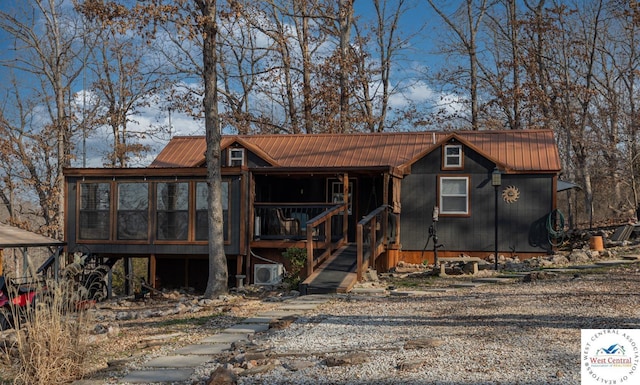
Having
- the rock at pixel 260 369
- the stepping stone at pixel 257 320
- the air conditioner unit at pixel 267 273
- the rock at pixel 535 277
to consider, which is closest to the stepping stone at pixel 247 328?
the stepping stone at pixel 257 320

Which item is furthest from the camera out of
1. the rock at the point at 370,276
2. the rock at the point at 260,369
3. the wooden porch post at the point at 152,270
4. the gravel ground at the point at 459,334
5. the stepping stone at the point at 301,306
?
the wooden porch post at the point at 152,270

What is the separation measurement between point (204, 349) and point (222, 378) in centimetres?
167

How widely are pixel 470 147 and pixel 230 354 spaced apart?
12691mm

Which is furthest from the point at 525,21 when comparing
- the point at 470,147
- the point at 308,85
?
the point at 470,147

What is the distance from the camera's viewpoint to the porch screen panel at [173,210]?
15867 millimetres

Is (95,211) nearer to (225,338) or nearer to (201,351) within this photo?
(225,338)

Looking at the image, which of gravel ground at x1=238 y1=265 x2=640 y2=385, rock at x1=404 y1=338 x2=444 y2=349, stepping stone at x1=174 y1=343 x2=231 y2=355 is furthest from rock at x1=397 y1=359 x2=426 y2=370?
stepping stone at x1=174 y1=343 x2=231 y2=355

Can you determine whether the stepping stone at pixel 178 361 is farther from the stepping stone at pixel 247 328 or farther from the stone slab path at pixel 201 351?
the stepping stone at pixel 247 328

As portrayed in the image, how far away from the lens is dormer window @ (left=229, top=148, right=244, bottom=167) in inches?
779

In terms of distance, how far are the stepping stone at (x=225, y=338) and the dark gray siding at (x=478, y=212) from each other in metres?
11.1

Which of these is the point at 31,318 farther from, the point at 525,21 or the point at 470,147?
the point at 525,21

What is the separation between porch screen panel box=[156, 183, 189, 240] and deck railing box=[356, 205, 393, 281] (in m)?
4.24

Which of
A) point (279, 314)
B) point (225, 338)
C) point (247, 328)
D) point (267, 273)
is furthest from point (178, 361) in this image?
point (267, 273)

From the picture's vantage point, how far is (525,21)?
2711 centimetres
